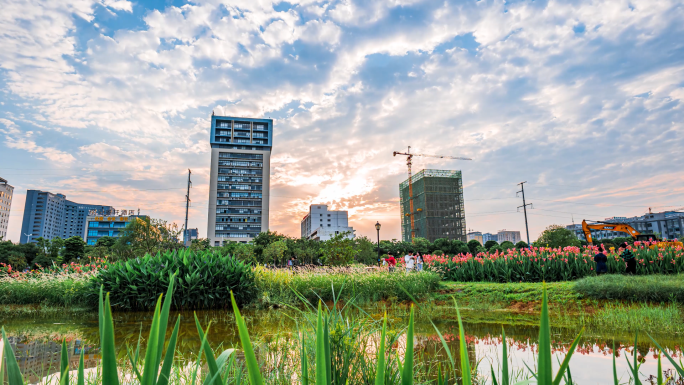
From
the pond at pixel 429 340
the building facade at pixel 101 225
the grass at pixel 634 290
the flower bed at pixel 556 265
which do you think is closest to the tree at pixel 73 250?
the pond at pixel 429 340

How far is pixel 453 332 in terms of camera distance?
237 inches

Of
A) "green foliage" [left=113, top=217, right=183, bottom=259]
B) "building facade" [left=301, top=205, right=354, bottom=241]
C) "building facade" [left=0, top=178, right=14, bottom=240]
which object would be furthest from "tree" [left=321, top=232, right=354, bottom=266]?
"building facade" [left=0, top=178, right=14, bottom=240]

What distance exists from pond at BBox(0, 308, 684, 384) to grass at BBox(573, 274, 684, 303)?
2453 millimetres

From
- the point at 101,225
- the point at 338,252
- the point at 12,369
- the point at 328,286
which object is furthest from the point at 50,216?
the point at 12,369

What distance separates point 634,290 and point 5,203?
143 m

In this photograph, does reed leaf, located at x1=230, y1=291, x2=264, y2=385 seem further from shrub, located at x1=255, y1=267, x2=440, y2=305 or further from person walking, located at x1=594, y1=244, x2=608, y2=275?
person walking, located at x1=594, y1=244, x2=608, y2=275

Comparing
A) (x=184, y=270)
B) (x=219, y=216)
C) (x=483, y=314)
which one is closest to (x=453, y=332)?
(x=483, y=314)

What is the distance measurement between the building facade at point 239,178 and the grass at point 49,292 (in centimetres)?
7495

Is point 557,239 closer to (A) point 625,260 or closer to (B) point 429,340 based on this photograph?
(A) point 625,260

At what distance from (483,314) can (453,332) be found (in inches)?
92.7

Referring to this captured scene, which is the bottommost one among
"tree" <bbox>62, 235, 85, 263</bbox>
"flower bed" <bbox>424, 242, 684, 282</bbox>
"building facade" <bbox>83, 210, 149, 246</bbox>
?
"flower bed" <bbox>424, 242, 684, 282</bbox>

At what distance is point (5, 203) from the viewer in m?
106

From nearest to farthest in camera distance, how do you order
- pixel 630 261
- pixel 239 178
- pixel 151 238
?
pixel 630 261, pixel 151 238, pixel 239 178

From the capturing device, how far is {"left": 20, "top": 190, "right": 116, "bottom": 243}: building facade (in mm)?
144875
